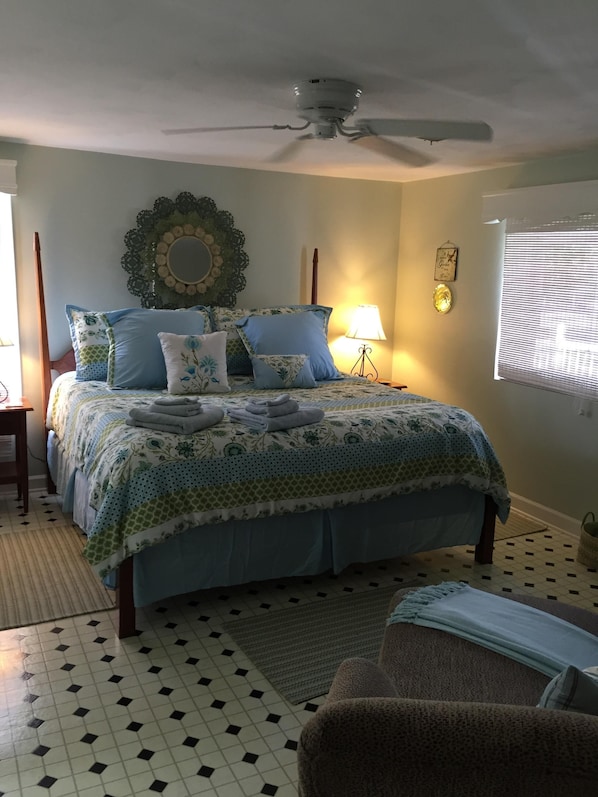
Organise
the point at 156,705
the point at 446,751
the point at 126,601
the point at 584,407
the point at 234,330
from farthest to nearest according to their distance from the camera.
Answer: the point at 234,330
the point at 584,407
the point at 126,601
the point at 156,705
the point at 446,751

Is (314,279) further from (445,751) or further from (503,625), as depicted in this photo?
(445,751)

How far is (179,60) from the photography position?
231cm

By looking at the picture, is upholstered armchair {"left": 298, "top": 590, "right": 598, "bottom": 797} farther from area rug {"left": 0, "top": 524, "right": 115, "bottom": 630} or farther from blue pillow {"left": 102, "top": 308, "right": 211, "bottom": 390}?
blue pillow {"left": 102, "top": 308, "right": 211, "bottom": 390}

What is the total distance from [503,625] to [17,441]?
302 cm

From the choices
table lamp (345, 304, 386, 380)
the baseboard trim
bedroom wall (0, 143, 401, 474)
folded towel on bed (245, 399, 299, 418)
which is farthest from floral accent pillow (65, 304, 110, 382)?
the baseboard trim

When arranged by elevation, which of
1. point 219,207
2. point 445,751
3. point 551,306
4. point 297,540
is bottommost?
point 297,540

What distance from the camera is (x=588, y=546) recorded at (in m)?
3.67

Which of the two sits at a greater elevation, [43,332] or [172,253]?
[172,253]

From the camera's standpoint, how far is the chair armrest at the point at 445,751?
0.99 metres

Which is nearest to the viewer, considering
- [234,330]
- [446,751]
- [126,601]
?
[446,751]

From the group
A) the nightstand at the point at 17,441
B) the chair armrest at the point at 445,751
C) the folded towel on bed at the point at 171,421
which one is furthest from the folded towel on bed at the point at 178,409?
the chair armrest at the point at 445,751

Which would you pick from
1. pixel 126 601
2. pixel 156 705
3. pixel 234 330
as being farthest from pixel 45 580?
pixel 234 330

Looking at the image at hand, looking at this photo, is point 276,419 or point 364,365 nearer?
point 276,419

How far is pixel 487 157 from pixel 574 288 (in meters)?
0.94
